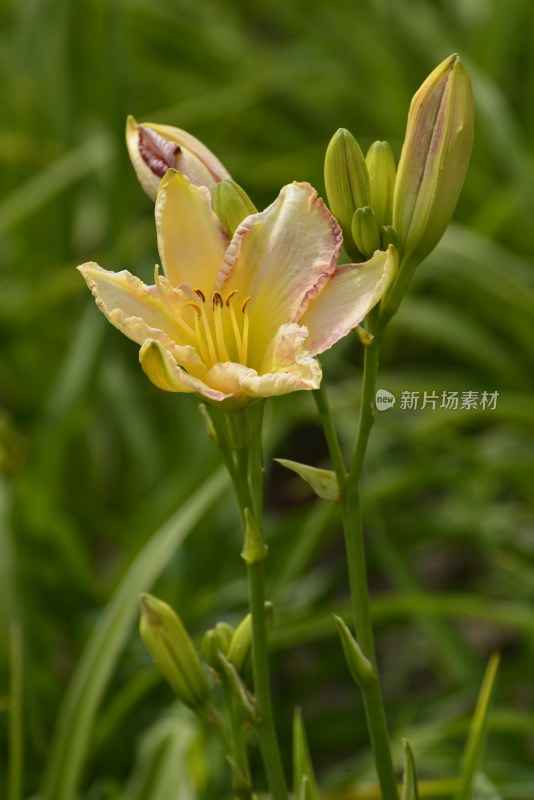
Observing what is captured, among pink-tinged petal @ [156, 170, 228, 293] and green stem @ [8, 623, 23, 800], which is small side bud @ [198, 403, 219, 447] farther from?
green stem @ [8, 623, 23, 800]

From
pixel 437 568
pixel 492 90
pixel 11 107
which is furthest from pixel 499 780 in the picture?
pixel 11 107

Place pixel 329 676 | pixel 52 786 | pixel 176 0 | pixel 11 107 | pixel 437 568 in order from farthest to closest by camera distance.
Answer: pixel 176 0 < pixel 11 107 < pixel 437 568 < pixel 329 676 < pixel 52 786

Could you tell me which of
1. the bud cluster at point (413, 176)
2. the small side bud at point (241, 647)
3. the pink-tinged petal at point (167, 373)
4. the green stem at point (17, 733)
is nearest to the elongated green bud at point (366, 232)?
the bud cluster at point (413, 176)

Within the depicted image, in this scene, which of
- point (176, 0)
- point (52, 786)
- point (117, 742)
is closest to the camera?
point (52, 786)

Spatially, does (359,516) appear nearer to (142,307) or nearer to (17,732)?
(142,307)

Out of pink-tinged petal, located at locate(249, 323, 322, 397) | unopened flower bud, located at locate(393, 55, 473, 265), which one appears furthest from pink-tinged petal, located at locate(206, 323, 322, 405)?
unopened flower bud, located at locate(393, 55, 473, 265)

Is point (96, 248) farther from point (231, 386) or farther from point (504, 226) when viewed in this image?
point (231, 386)

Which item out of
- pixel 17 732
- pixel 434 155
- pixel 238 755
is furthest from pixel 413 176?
pixel 17 732

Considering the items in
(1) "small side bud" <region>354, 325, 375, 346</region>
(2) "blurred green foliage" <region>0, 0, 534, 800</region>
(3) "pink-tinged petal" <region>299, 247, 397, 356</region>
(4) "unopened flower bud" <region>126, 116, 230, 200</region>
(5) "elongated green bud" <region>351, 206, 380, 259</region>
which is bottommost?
(2) "blurred green foliage" <region>0, 0, 534, 800</region>

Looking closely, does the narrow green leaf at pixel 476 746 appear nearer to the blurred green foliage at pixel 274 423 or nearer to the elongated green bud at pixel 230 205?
the blurred green foliage at pixel 274 423
